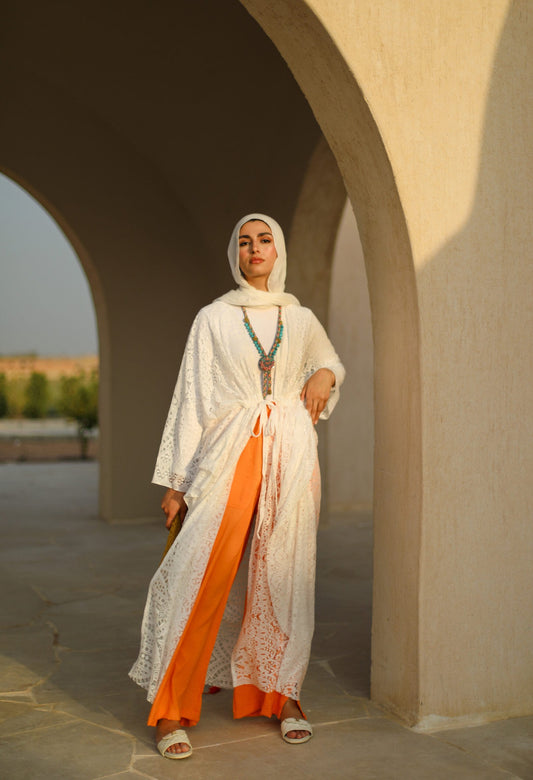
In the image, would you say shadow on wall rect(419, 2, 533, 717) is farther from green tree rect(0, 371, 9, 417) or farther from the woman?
green tree rect(0, 371, 9, 417)

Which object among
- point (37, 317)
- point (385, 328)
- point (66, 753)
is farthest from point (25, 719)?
point (37, 317)

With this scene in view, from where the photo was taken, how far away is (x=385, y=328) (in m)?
3.45

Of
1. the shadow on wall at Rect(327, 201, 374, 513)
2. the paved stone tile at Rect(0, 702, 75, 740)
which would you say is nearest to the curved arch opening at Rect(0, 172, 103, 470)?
the shadow on wall at Rect(327, 201, 374, 513)

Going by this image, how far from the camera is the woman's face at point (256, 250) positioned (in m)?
3.29

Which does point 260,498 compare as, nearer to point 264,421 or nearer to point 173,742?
point 264,421

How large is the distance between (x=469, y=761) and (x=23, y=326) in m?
28.5

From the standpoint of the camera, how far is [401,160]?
3213 mm

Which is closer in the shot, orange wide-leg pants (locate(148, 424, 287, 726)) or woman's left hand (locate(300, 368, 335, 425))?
orange wide-leg pants (locate(148, 424, 287, 726))

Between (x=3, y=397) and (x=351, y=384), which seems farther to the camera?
(x=3, y=397)

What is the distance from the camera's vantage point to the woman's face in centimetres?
329

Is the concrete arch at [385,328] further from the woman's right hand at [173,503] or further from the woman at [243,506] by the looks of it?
the woman's right hand at [173,503]

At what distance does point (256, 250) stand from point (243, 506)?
0.92 meters

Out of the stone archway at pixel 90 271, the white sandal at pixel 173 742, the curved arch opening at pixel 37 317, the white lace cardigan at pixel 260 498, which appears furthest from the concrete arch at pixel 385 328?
the curved arch opening at pixel 37 317

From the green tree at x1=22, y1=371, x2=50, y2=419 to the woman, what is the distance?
80.8 ft
